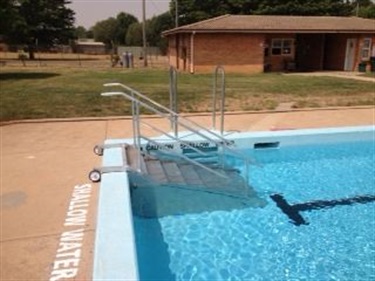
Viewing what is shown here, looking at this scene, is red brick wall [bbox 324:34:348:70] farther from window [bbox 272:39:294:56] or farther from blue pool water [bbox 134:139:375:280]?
blue pool water [bbox 134:139:375:280]

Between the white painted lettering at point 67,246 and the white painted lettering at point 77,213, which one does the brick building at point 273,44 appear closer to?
the white painted lettering at point 77,213

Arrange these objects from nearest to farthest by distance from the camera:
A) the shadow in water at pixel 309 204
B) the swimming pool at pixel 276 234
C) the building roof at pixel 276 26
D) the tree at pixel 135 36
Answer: the swimming pool at pixel 276 234
the shadow in water at pixel 309 204
the building roof at pixel 276 26
the tree at pixel 135 36

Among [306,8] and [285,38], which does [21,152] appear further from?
[306,8]

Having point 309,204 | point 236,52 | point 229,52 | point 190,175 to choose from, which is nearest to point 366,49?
point 236,52

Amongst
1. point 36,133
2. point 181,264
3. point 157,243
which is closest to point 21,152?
point 36,133

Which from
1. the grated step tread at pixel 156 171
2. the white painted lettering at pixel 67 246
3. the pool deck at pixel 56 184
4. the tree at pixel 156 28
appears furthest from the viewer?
the tree at pixel 156 28

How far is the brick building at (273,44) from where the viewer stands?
25578mm

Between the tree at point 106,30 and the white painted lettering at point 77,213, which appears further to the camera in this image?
the tree at point 106,30

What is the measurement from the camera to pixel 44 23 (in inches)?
2249

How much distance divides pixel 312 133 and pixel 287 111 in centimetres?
294

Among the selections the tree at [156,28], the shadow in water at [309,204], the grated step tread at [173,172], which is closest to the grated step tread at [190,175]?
the grated step tread at [173,172]

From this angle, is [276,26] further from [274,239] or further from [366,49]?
[274,239]

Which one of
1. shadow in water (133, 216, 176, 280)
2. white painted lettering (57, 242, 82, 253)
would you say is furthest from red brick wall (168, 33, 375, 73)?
white painted lettering (57, 242, 82, 253)

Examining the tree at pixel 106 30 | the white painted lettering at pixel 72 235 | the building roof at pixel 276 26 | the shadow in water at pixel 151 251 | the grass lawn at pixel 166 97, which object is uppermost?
the tree at pixel 106 30
